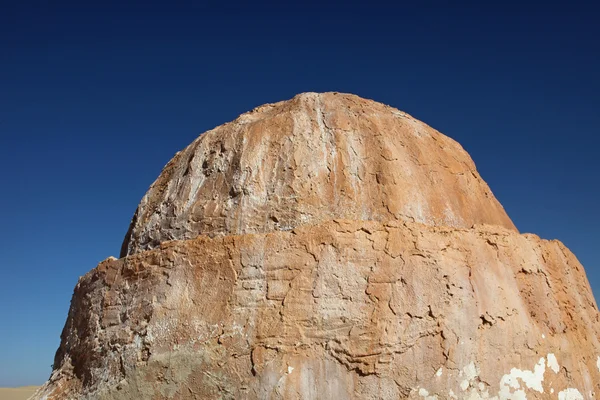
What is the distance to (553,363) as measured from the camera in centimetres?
760

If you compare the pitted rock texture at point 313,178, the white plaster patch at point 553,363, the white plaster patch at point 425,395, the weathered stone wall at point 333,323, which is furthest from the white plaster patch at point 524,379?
the pitted rock texture at point 313,178

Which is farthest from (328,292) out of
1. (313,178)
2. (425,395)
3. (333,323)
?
(313,178)

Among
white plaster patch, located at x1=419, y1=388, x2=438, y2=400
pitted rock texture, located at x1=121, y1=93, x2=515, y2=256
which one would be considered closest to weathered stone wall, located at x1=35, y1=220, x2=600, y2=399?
white plaster patch, located at x1=419, y1=388, x2=438, y2=400

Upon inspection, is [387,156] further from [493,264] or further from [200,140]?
[200,140]

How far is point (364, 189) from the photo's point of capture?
8.23m

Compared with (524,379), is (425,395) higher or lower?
lower

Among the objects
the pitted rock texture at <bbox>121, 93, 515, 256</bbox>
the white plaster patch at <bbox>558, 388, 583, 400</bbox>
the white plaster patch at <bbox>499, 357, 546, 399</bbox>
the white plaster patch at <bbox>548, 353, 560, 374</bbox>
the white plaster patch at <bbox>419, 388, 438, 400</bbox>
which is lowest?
the white plaster patch at <bbox>419, 388, 438, 400</bbox>

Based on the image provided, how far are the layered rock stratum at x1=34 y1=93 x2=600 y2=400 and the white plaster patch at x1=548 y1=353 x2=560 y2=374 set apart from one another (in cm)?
2

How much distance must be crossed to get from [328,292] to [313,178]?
1874 millimetres

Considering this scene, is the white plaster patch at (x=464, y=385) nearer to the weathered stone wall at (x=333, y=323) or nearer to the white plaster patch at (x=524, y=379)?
the weathered stone wall at (x=333, y=323)

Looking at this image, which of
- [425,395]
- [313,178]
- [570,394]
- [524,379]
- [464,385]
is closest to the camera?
[425,395]

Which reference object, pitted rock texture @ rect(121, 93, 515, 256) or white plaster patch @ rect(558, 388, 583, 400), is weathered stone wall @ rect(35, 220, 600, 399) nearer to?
white plaster patch @ rect(558, 388, 583, 400)

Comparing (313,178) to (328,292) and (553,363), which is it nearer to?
(328,292)

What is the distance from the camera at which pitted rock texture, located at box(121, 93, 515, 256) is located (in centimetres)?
812
